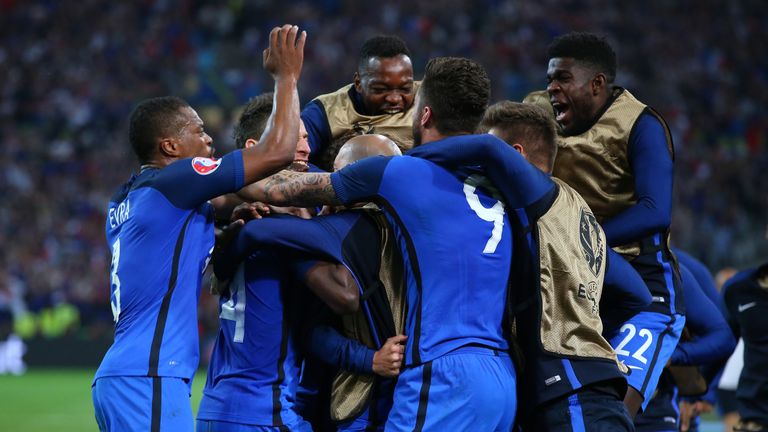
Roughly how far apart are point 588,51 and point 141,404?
2.85 meters

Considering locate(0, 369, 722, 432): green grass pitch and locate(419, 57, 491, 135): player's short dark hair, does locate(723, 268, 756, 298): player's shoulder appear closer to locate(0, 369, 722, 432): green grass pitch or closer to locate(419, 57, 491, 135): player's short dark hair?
locate(419, 57, 491, 135): player's short dark hair

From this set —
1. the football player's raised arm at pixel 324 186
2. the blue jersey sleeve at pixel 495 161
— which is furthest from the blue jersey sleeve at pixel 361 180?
the blue jersey sleeve at pixel 495 161

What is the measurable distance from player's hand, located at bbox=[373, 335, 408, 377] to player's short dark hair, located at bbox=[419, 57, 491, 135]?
877 millimetres

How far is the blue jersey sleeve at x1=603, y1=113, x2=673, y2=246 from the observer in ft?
15.1

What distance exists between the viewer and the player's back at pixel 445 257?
3736mm

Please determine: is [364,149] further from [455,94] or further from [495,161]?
[495,161]

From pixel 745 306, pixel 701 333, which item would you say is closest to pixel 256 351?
pixel 701 333

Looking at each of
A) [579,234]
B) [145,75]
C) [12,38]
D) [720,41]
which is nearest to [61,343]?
[145,75]

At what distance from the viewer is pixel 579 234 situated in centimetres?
402

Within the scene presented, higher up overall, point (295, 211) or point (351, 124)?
point (351, 124)

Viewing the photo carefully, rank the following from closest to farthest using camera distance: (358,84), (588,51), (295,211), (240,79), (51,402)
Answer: (295,211) < (588,51) < (358,84) < (51,402) < (240,79)

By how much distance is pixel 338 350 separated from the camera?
4.10 m

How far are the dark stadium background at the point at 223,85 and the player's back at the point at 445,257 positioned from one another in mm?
12713

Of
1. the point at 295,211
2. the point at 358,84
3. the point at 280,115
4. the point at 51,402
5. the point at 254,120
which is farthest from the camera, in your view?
the point at 51,402
